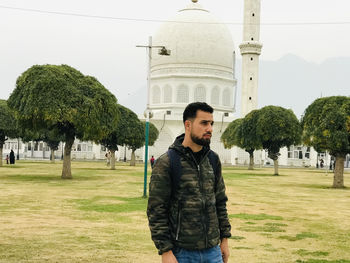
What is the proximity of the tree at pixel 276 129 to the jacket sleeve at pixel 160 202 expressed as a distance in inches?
1345

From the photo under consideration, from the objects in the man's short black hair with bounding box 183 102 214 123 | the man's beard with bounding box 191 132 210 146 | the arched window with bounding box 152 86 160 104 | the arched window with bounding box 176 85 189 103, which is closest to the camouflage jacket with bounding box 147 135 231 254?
the man's beard with bounding box 191 132 210 146

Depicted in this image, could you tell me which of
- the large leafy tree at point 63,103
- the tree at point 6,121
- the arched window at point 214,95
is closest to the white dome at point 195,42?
the arched window at point 214,95

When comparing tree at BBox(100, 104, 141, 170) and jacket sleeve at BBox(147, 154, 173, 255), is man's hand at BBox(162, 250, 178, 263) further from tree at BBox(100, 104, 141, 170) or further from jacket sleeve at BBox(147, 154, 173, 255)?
tree at BBox(100, 104, 141, 170)

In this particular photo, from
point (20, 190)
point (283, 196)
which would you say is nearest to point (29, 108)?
point (20, 190)

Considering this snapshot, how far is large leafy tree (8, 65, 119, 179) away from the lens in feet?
79.7

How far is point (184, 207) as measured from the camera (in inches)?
161

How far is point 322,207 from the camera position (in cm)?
1609

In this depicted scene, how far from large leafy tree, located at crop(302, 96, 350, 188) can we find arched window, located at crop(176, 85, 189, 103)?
153 feet

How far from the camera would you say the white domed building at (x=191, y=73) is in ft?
233

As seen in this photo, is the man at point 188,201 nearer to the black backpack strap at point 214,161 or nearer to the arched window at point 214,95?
the black backpack strap at point 214,161

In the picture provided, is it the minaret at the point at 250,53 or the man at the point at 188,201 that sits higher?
the minaret at the point at 250,53

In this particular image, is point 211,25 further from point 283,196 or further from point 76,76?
point 283,196

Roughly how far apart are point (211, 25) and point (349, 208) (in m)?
60.6

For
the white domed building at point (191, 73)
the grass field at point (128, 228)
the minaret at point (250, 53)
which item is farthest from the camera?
the white domed building at point (191, 73)
